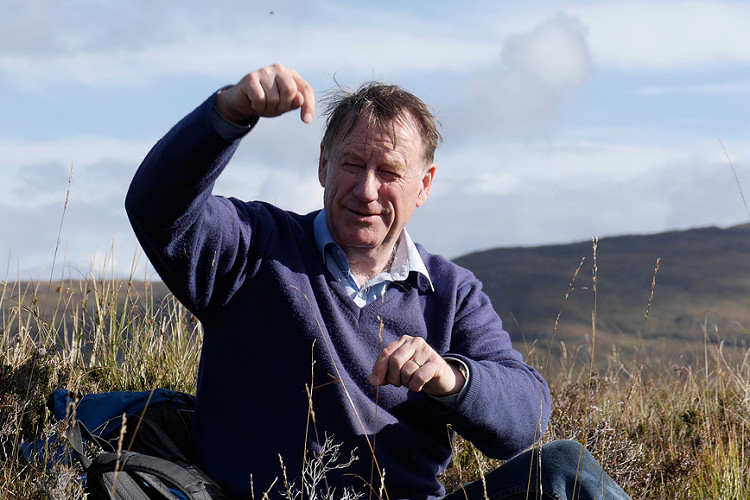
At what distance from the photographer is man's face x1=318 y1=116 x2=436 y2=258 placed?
298 centimetres

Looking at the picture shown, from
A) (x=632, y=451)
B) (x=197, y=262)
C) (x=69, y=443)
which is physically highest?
(x=197, y=262)

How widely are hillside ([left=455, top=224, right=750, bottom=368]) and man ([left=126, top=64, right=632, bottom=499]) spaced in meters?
31.5

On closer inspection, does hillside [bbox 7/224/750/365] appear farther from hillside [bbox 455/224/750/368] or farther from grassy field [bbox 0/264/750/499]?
grassy field [bbox 0/264/750/499]

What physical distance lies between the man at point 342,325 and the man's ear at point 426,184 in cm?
2

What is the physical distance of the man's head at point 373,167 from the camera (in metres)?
2.98

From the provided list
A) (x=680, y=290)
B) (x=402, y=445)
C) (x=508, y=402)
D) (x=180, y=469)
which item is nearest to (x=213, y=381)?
(x=180, y=469)

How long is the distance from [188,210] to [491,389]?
1158 millimetres

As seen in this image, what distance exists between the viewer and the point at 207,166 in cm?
235

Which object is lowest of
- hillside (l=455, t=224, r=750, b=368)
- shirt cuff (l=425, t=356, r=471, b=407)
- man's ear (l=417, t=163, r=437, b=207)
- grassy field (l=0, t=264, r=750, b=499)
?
hillside (l=455, t=224, r=750, b=368)

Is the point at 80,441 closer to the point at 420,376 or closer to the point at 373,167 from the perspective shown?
the point at 420,376

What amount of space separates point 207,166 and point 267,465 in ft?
3.55

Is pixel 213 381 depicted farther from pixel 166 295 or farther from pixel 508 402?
pixel 166 295

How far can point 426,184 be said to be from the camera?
10.9ft

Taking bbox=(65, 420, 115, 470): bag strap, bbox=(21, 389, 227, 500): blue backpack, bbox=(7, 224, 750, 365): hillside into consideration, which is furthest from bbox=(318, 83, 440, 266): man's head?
bbox=(7, 224, 750, 365): hillside
